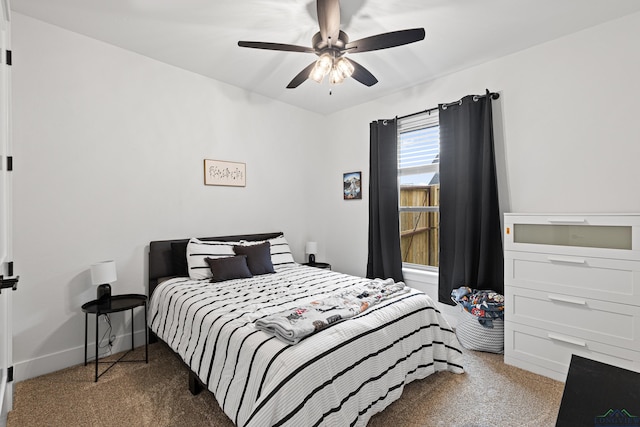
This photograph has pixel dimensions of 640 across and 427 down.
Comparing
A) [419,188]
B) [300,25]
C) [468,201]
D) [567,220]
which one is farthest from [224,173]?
[567,220]

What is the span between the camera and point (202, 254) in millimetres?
2895

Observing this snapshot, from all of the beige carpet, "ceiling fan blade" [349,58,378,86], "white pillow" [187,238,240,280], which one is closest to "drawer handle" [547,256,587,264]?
the beige carpet

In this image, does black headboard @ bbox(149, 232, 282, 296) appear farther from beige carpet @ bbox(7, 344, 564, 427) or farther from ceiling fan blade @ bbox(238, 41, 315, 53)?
ceiling fan blade @ bbox(238, 41, 315, 53)

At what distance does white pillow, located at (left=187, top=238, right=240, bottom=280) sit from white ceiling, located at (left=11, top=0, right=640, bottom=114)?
1819 mm

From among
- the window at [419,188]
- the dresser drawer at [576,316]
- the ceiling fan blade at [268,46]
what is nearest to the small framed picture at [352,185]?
the window at [419,188]

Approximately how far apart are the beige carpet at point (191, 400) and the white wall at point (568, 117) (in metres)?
1.26

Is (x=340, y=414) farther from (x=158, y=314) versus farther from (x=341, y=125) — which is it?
(x=341, y=125)

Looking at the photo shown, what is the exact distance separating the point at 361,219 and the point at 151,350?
108 inches

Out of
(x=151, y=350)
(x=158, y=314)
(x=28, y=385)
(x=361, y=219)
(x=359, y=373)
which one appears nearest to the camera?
(x=359, y=373)

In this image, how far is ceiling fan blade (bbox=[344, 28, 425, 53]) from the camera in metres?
1.84

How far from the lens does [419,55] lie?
2.81 meters

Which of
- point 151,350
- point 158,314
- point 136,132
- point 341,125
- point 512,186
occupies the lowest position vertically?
point 151,350

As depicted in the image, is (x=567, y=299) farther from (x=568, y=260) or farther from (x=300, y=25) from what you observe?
(x=300, y=25)

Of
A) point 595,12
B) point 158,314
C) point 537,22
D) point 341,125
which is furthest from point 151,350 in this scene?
point 595,12
